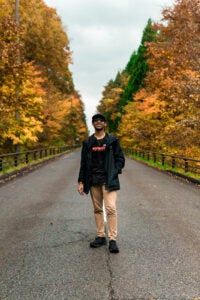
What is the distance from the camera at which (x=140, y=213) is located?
8164mm

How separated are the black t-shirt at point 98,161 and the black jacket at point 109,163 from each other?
0.20 feet

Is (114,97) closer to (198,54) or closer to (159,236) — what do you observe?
(198,54)

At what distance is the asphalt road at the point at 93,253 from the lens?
3816 mm

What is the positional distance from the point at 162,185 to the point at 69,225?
304 inches

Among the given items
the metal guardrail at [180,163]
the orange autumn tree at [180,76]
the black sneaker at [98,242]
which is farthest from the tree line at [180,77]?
the black sneaker at [98,242]

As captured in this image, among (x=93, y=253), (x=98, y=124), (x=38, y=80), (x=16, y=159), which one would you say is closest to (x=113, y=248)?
(x=93, y=253)

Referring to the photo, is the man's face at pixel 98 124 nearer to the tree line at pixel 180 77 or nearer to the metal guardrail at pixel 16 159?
the tree line at pixel 180 77

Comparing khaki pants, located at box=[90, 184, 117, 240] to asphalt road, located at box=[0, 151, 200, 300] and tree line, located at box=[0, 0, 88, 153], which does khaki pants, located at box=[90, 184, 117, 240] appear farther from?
tree line, located at box=[0, 0, 88, 153]

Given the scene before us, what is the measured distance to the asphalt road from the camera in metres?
3.82

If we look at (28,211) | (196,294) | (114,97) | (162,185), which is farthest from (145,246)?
(114,97)

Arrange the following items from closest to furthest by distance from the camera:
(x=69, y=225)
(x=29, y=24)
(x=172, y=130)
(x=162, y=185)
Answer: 1. (x=69, y=225)
2. (x=162, y=185)
3. (x=172, y=130)
4. (x=29, y=24)

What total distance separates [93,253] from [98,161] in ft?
4.99

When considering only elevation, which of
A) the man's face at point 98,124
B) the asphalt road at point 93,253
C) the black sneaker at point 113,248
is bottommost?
the asphalt road at point 93,253

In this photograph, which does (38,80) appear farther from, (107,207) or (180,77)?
(107,207)
